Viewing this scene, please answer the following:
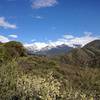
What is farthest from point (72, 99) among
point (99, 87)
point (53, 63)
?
point (53, 63)

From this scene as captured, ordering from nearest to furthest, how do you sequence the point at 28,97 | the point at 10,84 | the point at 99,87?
1. the point at 28,97
2. the point at 10,84
3. the point at 99,87

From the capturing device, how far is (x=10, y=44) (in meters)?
25.4

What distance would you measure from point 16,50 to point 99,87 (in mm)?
11306

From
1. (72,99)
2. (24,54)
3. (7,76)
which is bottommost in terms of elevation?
(72,99)

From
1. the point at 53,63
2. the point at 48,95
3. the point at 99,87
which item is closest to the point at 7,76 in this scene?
the point at 48,95

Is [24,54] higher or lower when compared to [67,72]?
higher

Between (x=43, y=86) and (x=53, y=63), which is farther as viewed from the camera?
(x=53, y=63)

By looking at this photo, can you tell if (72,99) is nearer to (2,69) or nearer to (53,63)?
(2,69)

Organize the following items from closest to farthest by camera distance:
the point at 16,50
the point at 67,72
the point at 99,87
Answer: the point at 99,87 < the point at 67,72 < the point at 16,50

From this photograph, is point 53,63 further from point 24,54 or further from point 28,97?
point 28,97

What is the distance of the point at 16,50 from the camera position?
24812 millimetres

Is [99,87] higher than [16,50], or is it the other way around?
[16,50]

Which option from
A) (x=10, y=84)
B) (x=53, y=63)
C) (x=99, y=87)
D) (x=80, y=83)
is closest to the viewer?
(x=10, y=84)

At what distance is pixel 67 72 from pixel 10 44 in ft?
23.3
